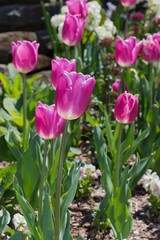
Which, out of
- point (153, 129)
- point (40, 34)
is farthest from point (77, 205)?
point (40, 34)

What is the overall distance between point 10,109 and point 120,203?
1.34 metres

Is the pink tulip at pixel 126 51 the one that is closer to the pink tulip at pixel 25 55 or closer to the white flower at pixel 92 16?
the pink tulip at pixel 25 55

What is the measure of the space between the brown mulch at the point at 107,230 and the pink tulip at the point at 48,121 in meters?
0.85

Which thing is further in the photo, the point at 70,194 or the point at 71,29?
the point at 71,29

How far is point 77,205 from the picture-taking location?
226 cm

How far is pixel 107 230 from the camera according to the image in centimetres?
204

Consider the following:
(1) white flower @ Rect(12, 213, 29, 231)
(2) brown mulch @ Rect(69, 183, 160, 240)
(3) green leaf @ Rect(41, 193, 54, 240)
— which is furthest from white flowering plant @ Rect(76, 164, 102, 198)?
(3) green leaf @ Rect(41, 193, 54, 240)

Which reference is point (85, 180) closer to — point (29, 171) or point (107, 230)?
point (107, 230)

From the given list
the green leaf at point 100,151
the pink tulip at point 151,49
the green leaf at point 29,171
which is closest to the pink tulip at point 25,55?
the green leaf at point 29,171

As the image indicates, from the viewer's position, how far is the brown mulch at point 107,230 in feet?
6.57

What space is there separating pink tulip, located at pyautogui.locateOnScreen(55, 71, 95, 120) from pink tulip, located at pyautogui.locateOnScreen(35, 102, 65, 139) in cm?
15

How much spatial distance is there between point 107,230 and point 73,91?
1109 mm

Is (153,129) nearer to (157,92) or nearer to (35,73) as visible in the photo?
(157,92)

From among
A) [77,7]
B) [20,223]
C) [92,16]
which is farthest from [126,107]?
[92,16]
